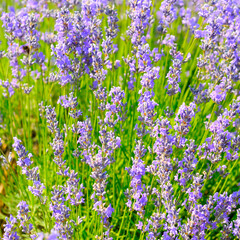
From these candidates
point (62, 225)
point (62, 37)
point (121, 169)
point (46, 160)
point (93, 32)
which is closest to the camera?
point (62, 225)

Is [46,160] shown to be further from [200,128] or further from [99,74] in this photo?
[200,128]

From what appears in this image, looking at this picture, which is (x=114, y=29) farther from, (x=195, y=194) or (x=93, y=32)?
(x=195, y=194)

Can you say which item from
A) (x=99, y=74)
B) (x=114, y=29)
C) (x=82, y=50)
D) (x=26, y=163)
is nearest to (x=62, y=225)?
(x=26, y=163)

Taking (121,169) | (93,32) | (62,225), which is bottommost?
(62,225)

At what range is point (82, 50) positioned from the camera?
7.19ft

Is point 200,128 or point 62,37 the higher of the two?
point 200,128

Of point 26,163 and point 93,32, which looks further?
point 93,32

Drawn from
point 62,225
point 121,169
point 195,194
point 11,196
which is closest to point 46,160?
point 11,196

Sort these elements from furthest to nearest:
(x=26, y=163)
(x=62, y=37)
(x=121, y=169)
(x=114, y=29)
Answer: (x=121, y=169), (x=114, y=29), (x=62, y=37), (x=26, y=163)

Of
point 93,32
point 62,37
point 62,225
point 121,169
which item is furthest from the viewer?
point 121,169

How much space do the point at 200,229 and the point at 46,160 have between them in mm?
1729

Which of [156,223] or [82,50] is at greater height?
[82,50]

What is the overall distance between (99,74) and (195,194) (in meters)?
1.11

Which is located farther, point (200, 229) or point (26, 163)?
point (26, 163)
